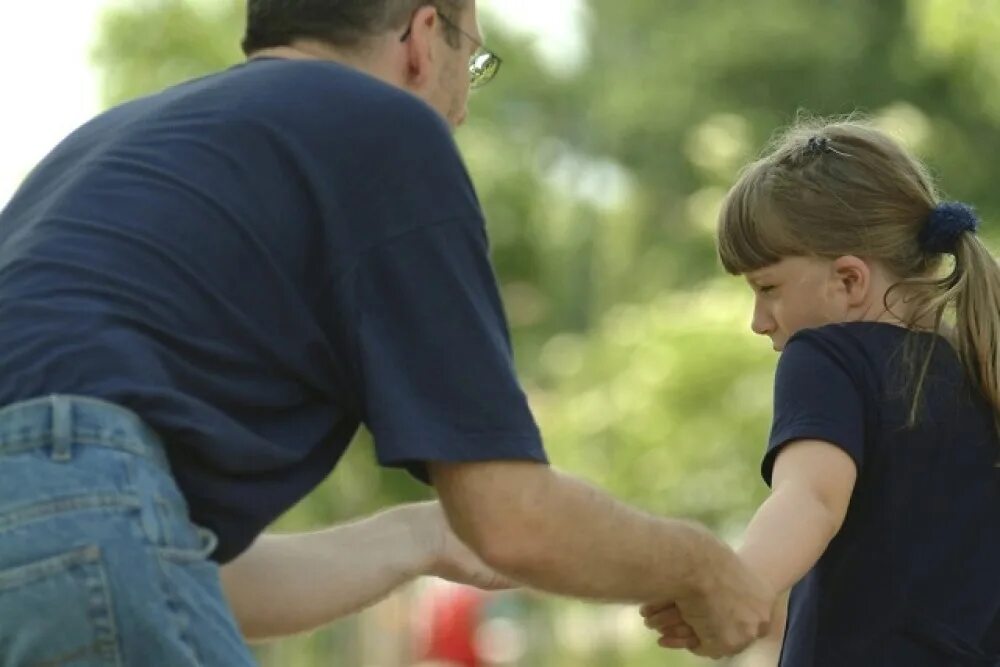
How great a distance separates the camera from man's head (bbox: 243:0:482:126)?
3516 mm

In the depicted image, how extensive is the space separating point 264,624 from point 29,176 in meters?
0.95

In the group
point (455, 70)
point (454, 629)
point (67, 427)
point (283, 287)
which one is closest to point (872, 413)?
point (455, 70)

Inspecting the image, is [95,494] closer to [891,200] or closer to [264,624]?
[264,624]

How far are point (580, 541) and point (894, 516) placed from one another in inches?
31.4

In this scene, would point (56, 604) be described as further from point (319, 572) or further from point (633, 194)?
point (633, 194)

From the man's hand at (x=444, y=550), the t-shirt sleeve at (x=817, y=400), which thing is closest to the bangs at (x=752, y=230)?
the t-shirt sleeve at (x=817, y=400)

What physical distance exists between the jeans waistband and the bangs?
151 cm

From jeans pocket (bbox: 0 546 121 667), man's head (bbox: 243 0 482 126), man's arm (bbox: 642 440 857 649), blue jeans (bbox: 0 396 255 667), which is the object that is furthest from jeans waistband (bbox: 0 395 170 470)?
man's arm (bbox: 642 440 857 649)

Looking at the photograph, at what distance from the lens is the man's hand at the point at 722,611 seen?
3.64 meters

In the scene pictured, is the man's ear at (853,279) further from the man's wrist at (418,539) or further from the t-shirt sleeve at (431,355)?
the t-shirt sleeve at (431,355)

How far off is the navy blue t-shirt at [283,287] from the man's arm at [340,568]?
0.77 meters

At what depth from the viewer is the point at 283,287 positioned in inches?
125

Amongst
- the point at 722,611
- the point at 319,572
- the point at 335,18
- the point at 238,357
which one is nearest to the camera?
the point at 238,357

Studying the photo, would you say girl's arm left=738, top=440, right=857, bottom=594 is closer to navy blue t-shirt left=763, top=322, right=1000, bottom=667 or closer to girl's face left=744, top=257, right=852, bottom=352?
navy blue t-shirt left=763, top=322, right=1000, bottom=667
